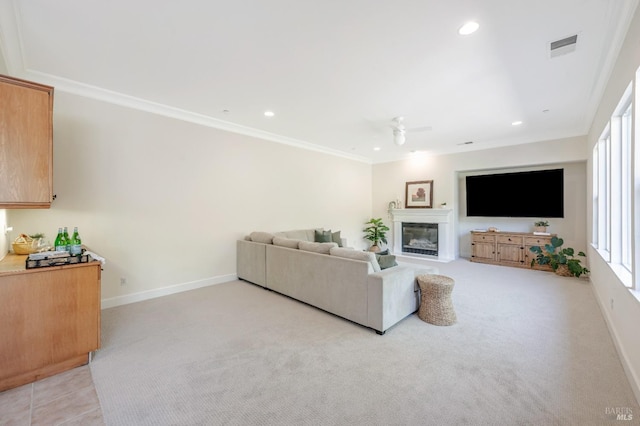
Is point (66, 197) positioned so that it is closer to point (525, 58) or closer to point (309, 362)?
point (309, 362)

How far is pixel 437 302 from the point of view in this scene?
317 centimetres

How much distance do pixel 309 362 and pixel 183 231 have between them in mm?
3028

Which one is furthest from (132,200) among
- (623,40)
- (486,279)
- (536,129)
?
(536,129)

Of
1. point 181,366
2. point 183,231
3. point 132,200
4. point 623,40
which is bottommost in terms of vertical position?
point 181,366

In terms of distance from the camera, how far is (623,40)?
236 centimetres

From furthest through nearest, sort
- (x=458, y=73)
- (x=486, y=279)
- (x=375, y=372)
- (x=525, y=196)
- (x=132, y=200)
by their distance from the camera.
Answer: (x=525, y=196)
(x=486, y=279)
(x=132, y=200)
(x=458, y=73)
(x=375, y=372)

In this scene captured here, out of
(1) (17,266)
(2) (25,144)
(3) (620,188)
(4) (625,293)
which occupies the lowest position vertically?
(4) (625,293)

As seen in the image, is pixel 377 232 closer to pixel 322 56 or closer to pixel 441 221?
pixel 441 221

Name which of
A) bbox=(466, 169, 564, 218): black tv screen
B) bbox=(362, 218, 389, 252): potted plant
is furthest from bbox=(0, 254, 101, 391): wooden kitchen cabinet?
bbox=(466, 169, 564, 218): black tv screen

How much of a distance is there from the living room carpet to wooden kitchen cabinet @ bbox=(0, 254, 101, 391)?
29 centimetres

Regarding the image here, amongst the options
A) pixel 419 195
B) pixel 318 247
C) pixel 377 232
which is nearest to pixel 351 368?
pixel 318 247

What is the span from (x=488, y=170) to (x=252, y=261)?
5994 millimetres

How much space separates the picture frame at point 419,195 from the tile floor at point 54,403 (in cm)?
716

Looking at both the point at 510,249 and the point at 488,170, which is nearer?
the point at 510,249
